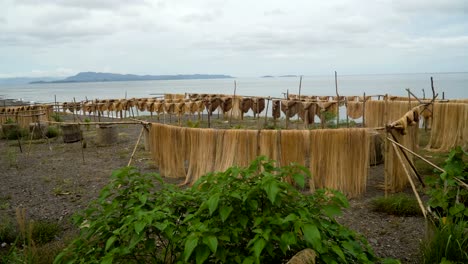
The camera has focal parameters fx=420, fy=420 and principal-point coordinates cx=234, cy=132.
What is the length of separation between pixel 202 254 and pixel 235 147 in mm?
6415

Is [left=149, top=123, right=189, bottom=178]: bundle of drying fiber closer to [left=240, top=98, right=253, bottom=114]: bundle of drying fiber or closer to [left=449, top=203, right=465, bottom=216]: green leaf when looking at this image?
[left=449, top=203, right=465, bottom=216]: green leaf

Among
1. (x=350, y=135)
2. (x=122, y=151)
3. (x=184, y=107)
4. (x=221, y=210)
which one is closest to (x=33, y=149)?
(x=122, y=151)

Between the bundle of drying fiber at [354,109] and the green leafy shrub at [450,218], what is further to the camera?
the bundle of drying fiber at [354,109]

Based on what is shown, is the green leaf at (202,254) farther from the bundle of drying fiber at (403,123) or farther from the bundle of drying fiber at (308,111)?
the bundle of drying fiber at (308,111)

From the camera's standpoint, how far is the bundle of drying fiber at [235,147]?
29.6 ft

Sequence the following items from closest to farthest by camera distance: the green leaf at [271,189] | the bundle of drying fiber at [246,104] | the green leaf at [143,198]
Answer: the green leaf at [271,189] → the green leaf at [143,198] → the bundle of drying fiber at [246,104]

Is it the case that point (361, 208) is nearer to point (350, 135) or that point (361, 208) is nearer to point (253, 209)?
point (350, 135)

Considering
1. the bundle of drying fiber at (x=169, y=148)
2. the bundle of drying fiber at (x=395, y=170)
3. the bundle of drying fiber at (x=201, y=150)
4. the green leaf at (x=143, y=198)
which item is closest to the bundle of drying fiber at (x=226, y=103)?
the bundle of drying fiber at (x=169, y=148)

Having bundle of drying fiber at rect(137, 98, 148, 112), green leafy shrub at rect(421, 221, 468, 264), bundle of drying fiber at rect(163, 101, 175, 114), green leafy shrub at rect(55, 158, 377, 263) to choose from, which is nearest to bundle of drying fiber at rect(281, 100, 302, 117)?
bundle of drying fiber at rect(163, 101, 175, 114)

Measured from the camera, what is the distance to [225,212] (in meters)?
2.92

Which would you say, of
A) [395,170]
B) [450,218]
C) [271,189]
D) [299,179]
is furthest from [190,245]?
[395,170]

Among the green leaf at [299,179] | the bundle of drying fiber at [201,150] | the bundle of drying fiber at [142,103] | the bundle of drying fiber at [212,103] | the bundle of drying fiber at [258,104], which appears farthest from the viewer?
the bundle of drying fiber at [142,103]

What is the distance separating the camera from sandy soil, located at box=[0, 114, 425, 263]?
22.7 feet

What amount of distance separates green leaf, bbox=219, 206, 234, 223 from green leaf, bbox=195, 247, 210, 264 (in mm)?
229
